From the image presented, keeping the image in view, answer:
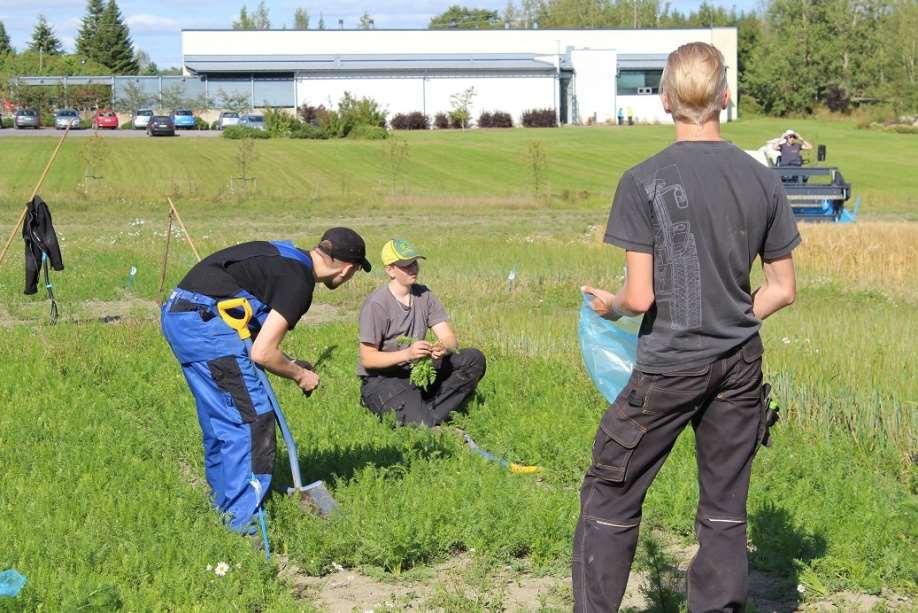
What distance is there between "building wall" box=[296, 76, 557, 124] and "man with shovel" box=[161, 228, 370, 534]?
74.5 meters

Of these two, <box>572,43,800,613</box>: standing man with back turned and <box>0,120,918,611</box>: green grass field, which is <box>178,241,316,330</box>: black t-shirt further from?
<box>572,43,800,613</box>: standing man with back turned

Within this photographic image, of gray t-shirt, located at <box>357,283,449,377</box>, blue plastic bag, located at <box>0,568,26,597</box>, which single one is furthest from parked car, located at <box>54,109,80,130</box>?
blue plastic bag, located at <box>0,568,26,597</box>

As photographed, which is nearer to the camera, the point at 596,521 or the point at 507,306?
the point at 596,521

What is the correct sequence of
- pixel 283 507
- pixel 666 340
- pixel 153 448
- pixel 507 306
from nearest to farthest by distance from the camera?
pixel 666 340
pixel 283 507
pixel 153 448
pixel 507 306

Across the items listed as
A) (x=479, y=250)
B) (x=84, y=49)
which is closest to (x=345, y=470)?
(x=479, y=250)

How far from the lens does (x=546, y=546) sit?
18.2ft

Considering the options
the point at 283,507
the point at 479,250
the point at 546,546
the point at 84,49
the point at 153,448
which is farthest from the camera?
the point at 84,49

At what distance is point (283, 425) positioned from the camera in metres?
5.77

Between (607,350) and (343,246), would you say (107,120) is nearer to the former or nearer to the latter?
(343,246)

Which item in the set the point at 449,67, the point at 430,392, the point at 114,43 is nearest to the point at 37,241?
the point at 430,392

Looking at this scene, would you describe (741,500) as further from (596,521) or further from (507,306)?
(507,306)

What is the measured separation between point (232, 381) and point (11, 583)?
143 centimetres

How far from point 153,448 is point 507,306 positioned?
7316mm

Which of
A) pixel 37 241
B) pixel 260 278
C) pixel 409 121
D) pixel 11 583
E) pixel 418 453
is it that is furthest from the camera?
pixel 409 121
